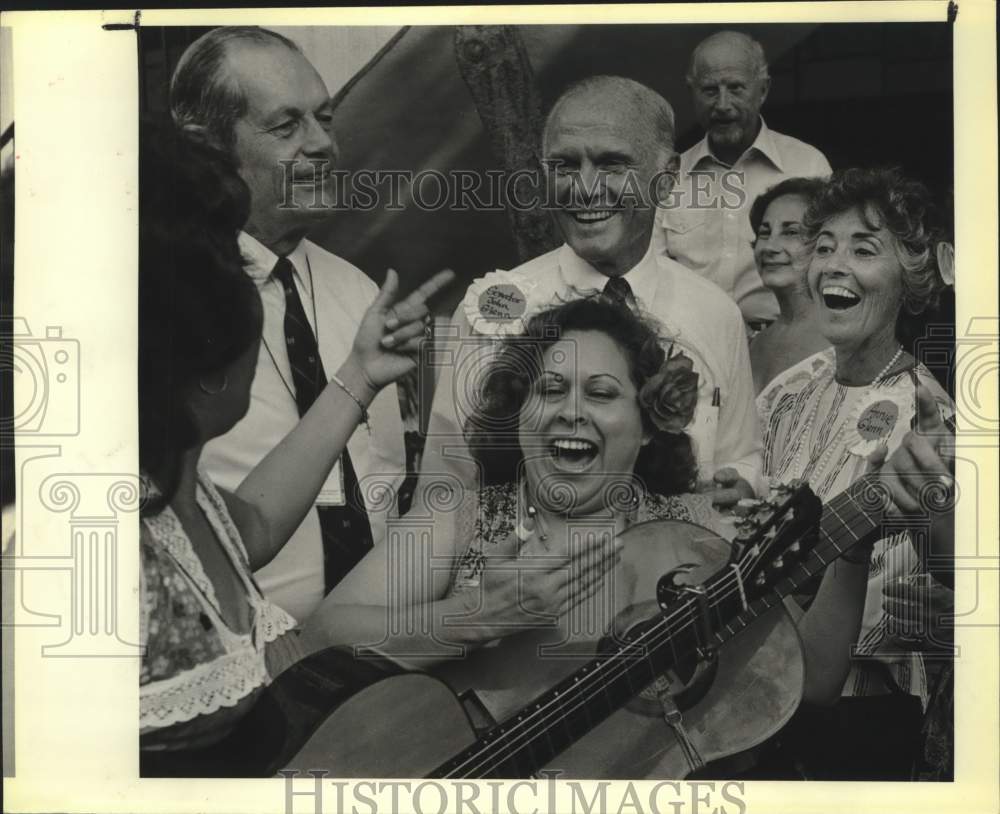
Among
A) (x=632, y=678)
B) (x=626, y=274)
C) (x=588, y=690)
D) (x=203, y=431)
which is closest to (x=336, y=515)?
(x=203, y=431)

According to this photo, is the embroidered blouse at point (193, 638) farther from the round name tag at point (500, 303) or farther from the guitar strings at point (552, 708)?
the round name tag at point (500, 303)

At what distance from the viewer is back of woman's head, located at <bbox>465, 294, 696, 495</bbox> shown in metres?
3.91

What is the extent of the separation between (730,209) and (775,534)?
111 centimetres

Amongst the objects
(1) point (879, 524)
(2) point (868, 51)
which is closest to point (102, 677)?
(1) point (879, 524)

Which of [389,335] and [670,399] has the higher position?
[389,335]

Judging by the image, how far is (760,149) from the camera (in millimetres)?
3945

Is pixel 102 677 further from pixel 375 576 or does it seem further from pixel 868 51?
pixel 868 51

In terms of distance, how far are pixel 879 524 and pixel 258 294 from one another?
2.24 meters

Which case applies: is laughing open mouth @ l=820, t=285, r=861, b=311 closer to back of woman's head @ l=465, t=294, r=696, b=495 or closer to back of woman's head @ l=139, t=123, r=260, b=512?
back of woman's head @ l=465, t=294, r=696, b=495

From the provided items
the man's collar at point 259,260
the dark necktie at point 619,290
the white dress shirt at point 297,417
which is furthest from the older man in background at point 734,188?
the man's collar at point 259,260

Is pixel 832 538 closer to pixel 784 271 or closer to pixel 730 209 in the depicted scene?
pixel 784 271

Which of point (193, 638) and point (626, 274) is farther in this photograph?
point (626, 274)

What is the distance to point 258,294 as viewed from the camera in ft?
12.9

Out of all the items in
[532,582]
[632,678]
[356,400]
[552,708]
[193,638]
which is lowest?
[552,708]
